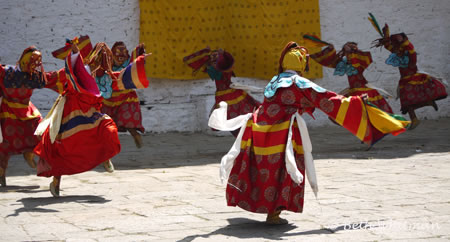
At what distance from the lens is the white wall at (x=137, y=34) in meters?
11.1

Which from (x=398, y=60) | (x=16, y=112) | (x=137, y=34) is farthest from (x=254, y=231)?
(x=137, y=34)

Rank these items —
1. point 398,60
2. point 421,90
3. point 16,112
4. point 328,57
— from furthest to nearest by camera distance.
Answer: point 421,90 < point 398,60 < point 328,57 < point 16,112

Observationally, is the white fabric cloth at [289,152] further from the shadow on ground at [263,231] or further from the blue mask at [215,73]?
the blue mask at [215,73]

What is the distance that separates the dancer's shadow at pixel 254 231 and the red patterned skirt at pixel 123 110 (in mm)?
4648

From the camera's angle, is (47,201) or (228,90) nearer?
(47,201)

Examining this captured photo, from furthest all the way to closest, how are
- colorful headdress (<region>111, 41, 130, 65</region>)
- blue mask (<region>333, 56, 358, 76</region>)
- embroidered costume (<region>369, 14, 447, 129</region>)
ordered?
embroidered costume (<region>369, 14, 447, 129</region>) → blue mask (<region>333, 56, 358, 76</region>) → colorful headdress (<region>111, 41, 130, 65</region>)

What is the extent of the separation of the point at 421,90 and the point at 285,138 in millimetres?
6326

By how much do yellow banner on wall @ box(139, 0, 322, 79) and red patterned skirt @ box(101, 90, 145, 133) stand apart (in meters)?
2.07

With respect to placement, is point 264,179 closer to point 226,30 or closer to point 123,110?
point 123,110

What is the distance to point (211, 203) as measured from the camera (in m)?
5.57

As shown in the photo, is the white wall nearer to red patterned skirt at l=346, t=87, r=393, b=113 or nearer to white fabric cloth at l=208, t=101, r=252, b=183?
red patterned skirt at l=346, t=87, r=393, b=113

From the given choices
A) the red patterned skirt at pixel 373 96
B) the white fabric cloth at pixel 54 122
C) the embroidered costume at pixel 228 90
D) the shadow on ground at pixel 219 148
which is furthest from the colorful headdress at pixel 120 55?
the red patterned skirt at pixel 373 96

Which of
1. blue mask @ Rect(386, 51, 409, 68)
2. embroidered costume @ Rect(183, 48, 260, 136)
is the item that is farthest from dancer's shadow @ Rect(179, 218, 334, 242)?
blue mask @ Rect(386, 51, 409, 68)

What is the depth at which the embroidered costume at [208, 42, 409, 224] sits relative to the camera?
4.63 metres
